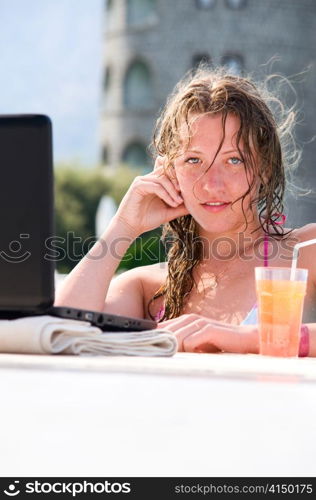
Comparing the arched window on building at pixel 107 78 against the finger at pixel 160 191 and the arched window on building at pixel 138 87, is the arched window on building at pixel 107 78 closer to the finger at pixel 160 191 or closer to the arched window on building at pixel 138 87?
the arched window on building at pixel 138 87

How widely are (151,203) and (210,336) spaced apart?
0.81 meters

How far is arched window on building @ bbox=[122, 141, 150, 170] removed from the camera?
118ft

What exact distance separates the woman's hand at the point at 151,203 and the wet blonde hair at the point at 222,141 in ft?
0.14

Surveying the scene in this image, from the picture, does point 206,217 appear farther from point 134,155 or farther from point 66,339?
point 134,155

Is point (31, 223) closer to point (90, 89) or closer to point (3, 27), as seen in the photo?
point (90, 89)

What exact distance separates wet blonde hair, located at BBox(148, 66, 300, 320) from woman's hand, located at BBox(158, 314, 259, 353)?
0.61m

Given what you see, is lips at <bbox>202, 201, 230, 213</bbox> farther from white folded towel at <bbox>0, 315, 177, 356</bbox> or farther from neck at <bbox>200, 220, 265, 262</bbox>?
white folded towel at <bbox>0, 315, 177, 356</bbox>

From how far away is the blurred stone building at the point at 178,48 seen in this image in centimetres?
3453

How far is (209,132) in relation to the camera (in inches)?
99.1

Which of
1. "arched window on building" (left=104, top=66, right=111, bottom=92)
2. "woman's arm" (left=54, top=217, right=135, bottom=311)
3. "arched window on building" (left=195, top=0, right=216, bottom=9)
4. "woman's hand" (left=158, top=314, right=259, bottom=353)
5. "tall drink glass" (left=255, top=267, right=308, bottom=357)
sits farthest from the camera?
"arched window on building" (left=104, top=66, right=111, bottom=92)

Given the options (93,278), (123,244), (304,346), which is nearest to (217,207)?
(123,244)

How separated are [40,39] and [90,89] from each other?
27.7ft

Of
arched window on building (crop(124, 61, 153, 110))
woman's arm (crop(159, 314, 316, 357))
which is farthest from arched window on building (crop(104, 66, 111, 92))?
woman's arm (crop(159, 314, 316, 357))

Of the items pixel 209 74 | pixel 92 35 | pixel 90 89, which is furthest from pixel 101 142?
pixel 209 74
